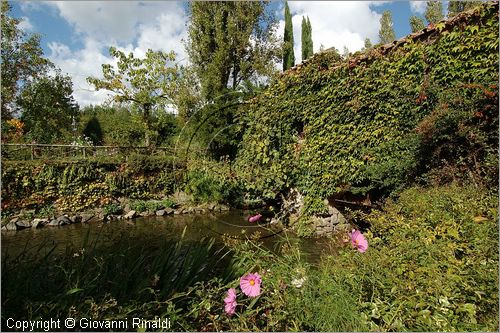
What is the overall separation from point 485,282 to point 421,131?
3.11 m

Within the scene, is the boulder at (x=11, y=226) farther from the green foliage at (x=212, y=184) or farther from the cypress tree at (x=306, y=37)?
the cypress tree at (x=306, y=37)

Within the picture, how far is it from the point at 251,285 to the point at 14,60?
16.5 metres

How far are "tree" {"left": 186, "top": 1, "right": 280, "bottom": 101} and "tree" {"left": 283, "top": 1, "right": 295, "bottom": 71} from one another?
2205 mm

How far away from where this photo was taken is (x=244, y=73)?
1595 cm

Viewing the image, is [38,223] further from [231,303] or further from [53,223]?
[231,303]

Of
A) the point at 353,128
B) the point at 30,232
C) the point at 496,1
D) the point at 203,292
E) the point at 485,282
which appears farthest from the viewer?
the point at 30,232

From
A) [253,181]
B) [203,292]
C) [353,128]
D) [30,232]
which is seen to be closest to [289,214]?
[253,181]

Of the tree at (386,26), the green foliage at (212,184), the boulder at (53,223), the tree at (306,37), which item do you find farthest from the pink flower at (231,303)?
the tree at (386,26)

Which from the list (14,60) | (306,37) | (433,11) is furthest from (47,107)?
(433,11)

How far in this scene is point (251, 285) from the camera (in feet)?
6.82

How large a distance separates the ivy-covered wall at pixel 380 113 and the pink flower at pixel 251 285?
361cm

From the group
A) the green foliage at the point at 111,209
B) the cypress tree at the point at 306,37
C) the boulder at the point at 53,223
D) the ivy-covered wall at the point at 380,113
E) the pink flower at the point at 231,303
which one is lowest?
the boulder at the point at 53,223

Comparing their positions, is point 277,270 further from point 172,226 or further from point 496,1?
point 172,226

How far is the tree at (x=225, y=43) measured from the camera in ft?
50.3
